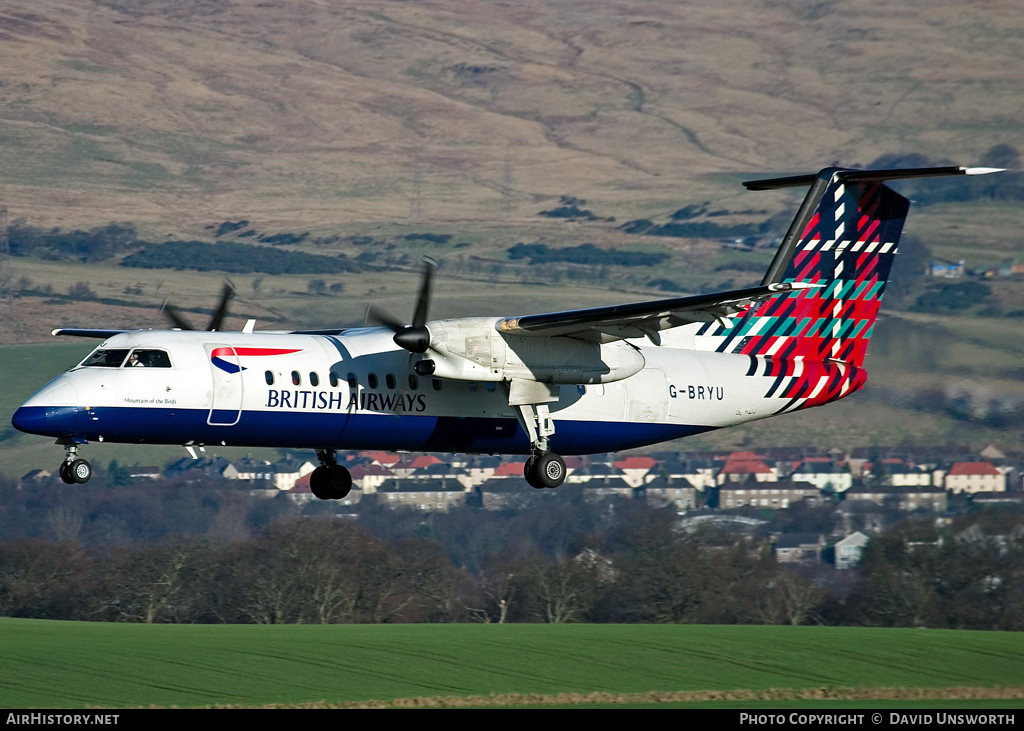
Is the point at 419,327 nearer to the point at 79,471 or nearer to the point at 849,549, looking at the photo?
the point at 79,471

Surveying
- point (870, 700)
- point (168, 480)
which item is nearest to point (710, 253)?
point (168, 480)

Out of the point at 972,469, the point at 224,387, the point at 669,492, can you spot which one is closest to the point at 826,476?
the point at 972,469

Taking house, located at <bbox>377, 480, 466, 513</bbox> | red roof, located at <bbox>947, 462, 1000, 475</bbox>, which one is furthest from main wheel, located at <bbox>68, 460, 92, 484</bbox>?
red roof, located at <bbox>947, 462, 1000, 475</bbox>

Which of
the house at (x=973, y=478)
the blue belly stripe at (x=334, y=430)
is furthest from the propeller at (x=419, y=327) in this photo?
the house at (x=973, y=478)

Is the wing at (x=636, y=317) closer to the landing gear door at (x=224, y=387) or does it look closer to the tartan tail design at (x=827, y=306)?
the tartan tail design at (x=827, y=306)

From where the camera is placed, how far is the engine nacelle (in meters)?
25.2

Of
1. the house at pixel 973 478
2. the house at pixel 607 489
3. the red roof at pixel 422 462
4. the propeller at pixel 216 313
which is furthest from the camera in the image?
the red roof at pixel 422 462

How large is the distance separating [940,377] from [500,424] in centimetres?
4446

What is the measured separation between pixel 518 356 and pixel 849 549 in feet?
155

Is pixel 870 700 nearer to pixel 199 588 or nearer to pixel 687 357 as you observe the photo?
pixel 687 357

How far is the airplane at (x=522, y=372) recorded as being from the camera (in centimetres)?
2381

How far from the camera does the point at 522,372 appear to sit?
85.2 ft

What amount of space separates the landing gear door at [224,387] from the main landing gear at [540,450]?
494cm

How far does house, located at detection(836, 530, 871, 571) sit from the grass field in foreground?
1976cm
